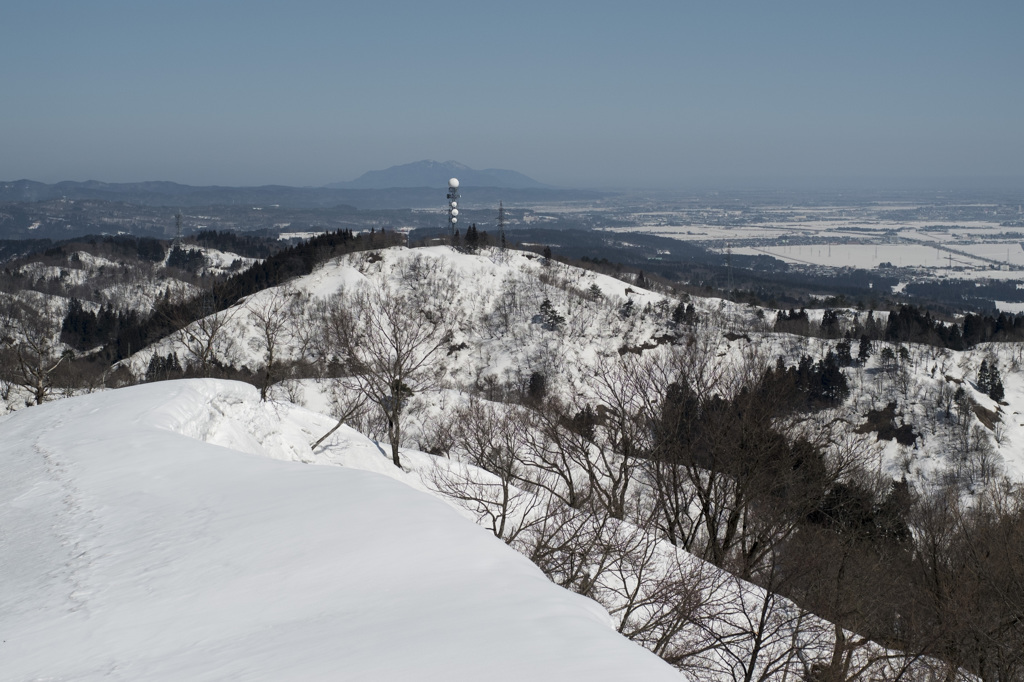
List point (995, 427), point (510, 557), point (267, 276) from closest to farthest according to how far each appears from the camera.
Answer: point (510, 557) → point (995, 427) → point (267, 276)

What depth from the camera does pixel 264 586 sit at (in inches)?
321

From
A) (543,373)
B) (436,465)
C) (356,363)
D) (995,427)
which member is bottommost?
(995,427)

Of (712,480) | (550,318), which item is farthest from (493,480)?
(550,318)

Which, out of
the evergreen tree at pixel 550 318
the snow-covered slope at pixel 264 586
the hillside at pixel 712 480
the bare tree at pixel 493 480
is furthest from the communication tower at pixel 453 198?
the snow-covered slope at pixel 264 586

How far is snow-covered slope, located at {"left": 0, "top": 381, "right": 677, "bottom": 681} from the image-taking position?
6316 mm

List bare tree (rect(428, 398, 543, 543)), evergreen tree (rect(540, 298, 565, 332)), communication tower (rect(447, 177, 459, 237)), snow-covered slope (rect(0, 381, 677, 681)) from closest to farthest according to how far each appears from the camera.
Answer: snow-covered slope (rect(0, 381, 677, 681)), bare tree (rect(428, 398, 543, 543)), evergreen tree (rect(540, 298, 565, 332)), communication tower (rect(447, 177, 459, 237))

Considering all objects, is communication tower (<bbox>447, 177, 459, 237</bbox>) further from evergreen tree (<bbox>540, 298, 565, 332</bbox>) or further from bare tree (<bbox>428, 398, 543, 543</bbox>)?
bare tree (<bbox>428, 398, 543, 543</bbox>)

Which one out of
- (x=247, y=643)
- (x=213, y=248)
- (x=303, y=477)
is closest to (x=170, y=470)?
(x=303, y=477)

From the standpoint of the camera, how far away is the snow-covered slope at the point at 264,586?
20.7ft

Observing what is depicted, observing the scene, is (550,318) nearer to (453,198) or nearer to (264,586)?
(453,198)

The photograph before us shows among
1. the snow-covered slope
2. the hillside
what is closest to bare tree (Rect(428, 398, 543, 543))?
the hillside

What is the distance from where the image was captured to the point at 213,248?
175 meters

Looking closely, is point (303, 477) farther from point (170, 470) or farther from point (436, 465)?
point (436, 465)

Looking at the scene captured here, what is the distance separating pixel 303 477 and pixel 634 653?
8.21 metres
